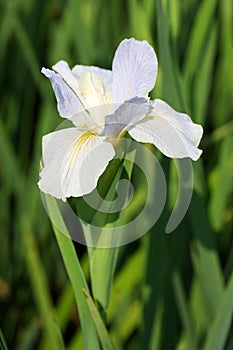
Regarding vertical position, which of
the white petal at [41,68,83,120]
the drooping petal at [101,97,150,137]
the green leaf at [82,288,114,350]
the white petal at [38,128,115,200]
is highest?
the white petal at [41,68,83,120]

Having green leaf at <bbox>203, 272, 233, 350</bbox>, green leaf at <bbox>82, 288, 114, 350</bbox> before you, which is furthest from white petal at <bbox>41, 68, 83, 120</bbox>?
green leaf at <bbox>203, 272, 233, 350</bbox>

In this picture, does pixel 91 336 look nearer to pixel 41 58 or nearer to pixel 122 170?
pixel 122 170

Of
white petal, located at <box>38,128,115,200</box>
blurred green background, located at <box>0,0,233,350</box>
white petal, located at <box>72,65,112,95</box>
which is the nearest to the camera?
white petal, located at <box>38,128,115,200</box>

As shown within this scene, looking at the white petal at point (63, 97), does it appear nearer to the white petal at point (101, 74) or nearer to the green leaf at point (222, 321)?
the white petal at point (101, 74)

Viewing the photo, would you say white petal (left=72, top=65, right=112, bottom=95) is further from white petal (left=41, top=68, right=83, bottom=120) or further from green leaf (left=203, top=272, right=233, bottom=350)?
green leaf (left=203, top=272, right=233, bottom=350)

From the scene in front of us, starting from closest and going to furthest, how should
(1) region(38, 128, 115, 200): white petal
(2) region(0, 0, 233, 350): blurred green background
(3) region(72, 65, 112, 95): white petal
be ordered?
(1) region(38, 128, 115, 200): white petal
(3) region(72, 65, 112, 95): white petal
(2) region(0, 0, 233, 350): blurred green background

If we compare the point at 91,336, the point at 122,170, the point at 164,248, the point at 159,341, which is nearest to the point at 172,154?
the point at 122,170
